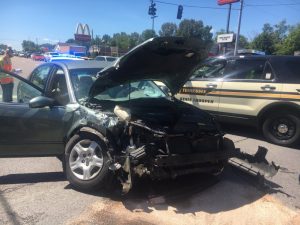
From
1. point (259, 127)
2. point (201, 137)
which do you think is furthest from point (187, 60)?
point (259, 127)

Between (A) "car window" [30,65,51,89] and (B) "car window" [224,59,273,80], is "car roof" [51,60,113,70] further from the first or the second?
(B) "car window" [224,59,273,80]

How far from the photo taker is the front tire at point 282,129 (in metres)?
7.03

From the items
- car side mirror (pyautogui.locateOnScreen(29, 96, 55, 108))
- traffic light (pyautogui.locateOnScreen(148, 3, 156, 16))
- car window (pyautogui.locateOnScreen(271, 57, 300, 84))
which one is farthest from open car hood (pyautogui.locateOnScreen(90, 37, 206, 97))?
traffic light (pyautogui.locateOnScreen(148, 3, 156, 16))

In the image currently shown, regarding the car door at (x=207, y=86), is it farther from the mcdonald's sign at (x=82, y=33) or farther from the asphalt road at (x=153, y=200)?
the mcdonald's sign at (x=82, y=33)

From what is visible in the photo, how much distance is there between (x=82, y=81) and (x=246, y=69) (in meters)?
3.97

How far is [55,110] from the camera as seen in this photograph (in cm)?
473

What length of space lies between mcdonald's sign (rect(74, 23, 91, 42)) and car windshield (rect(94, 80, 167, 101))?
51.5 meters

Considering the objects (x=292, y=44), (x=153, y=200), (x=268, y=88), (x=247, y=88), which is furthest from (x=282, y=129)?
(x=292, y=44)

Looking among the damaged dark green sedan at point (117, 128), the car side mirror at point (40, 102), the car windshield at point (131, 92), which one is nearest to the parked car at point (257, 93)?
the car windshield at point (131, 92)

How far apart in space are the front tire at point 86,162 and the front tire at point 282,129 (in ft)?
13.9

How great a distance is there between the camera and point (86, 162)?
14.8ft

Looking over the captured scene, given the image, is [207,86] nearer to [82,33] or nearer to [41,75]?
[41,75]

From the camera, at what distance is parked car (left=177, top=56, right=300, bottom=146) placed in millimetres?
7059

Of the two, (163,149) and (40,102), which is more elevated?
(40,102)
